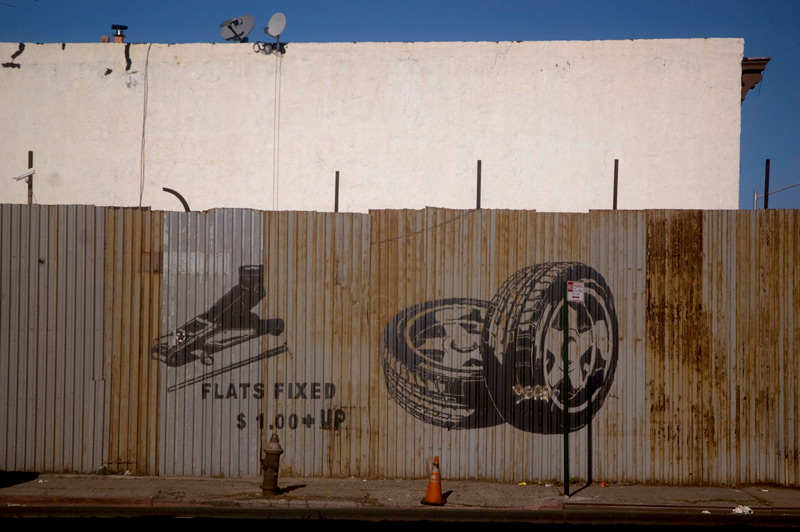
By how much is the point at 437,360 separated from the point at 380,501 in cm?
248

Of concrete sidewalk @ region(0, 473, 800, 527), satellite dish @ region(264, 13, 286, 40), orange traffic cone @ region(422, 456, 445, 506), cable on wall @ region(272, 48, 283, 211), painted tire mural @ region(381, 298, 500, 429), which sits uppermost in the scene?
satellite dish @ region(264, 13, 286, 40)

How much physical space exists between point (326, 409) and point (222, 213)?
3.49 m

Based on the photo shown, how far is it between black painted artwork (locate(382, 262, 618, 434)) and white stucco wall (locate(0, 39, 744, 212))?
197 inches

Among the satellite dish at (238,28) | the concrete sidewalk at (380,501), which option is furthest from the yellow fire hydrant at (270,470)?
the satellite dish at (238,28)

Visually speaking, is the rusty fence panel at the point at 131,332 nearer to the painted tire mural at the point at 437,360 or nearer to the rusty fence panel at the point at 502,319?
the rusty fence panel at the point at 502,319

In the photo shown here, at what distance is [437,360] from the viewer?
39.7 feet

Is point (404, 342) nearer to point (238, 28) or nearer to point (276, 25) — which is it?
point (276, 25)

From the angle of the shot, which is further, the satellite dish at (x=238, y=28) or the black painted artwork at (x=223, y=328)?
the satellite dish at (x=238, y=28)

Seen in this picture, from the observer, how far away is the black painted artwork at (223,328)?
39.4 ft

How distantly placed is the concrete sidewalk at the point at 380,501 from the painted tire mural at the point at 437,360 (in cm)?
119

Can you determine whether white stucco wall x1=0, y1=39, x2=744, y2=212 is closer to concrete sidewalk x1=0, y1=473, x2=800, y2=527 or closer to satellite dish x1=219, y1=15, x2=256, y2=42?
satellite dish x1=219, y1=15, x2=256, y2=42

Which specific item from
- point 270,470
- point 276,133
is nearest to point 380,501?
point 270,470

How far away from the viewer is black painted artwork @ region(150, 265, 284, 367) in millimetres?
12023

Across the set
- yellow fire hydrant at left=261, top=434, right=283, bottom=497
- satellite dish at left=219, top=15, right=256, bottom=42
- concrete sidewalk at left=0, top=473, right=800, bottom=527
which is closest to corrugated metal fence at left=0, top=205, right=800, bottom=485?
concrete sidewalk at left=0, top=473, right=800, bottom=527
